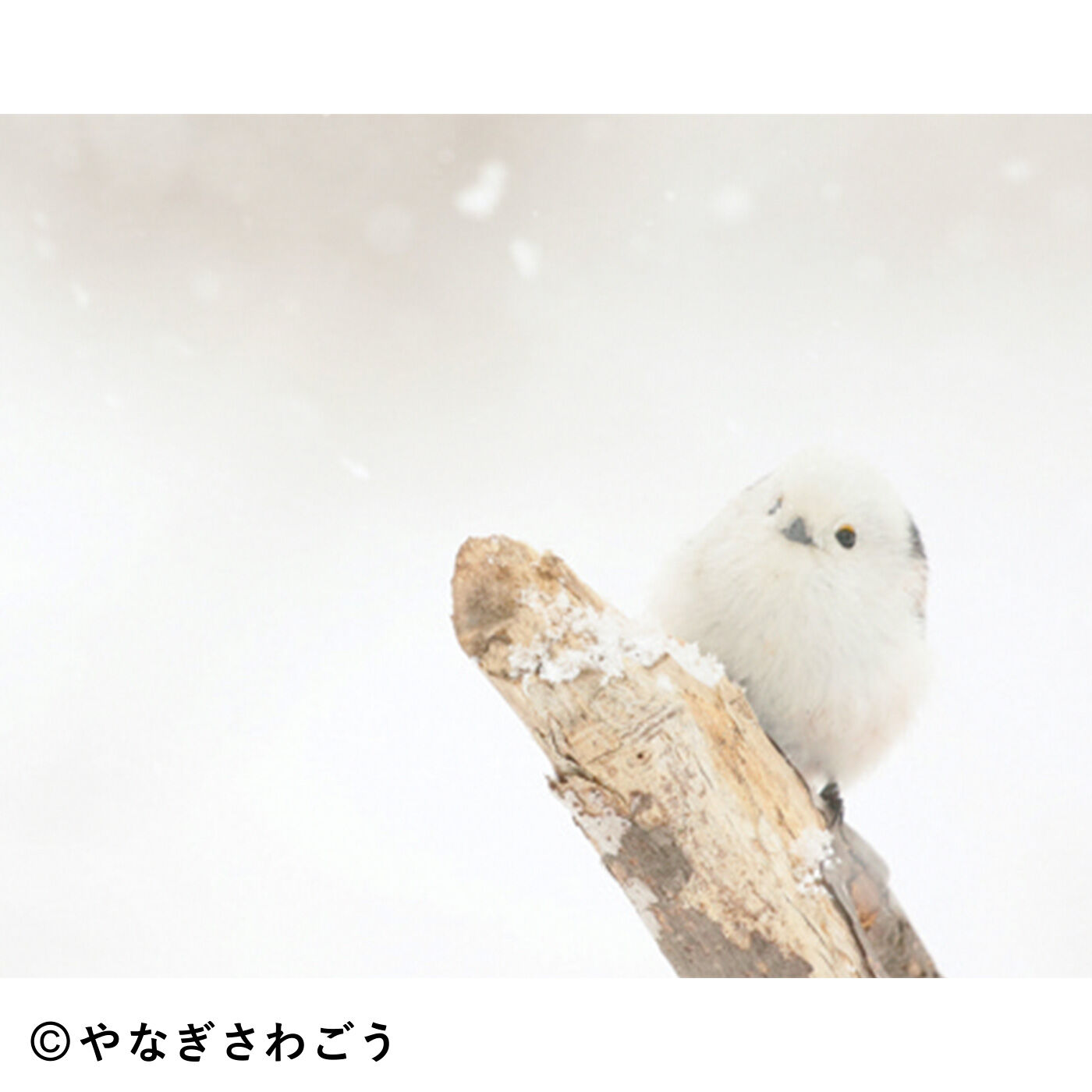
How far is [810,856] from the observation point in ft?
2.66

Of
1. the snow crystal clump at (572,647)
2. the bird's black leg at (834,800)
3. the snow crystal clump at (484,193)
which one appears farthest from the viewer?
the snow crystal clump at (484,193)

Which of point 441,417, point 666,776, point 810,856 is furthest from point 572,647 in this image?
point 441,417

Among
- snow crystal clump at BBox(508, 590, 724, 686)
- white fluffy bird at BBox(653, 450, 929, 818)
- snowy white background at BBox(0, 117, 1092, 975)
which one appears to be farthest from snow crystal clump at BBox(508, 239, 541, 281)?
snow crystal clump at BBox(508, 590, 724, 686)

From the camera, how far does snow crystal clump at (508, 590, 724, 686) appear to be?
755 millimetres

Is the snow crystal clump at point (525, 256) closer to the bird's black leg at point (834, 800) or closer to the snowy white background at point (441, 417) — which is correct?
the snowy white background at point (441, 417)

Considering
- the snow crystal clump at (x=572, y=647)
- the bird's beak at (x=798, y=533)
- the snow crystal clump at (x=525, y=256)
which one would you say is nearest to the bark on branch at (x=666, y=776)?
the snow crystal clump at (x=572, y=647)

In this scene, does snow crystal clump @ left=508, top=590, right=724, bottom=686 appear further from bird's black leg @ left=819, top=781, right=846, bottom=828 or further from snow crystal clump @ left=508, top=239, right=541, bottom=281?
snow crystal clump @ left=508, top=239, right=541, bottom=281

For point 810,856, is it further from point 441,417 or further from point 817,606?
point 441,417

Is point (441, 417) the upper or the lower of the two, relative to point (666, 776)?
upper

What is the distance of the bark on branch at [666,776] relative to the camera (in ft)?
2.48

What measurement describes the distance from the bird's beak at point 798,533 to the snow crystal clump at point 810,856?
22cm

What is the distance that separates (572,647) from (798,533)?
0.20 m

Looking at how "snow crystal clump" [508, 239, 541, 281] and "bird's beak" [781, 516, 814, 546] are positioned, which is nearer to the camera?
"bird's beak" [781, 516, 814, 546]

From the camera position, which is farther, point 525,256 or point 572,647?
point 525,256
